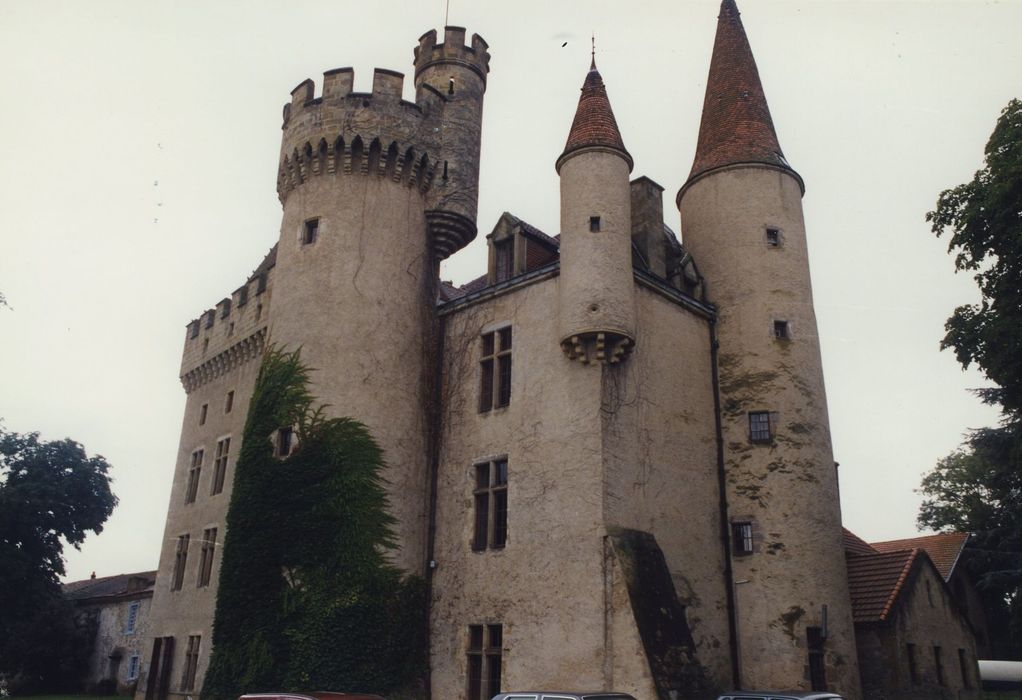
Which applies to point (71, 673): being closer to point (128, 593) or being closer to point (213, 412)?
point (128, 593)

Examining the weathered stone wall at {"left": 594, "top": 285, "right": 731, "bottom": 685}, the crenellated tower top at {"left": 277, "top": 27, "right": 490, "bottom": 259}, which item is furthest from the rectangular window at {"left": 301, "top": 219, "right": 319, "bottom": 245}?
the weathered stone wall at {"left": 594, "top": 285, "right": 731, "bottom": 685}

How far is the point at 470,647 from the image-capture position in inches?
854

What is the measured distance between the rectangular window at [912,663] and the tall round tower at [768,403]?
1.92 metres

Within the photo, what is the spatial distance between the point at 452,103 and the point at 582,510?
49.6 ft

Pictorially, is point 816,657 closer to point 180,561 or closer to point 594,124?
point 594,124

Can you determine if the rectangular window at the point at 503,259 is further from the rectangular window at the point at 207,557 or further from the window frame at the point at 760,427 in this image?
the rectangular window at the point at 207,557

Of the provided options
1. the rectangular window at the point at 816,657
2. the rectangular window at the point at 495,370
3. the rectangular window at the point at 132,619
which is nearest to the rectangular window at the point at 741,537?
the rectangular window at the point at 816,657

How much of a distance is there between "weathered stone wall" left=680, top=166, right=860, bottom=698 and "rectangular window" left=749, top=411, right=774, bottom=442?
118mm

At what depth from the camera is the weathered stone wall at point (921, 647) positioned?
2247 centimetres

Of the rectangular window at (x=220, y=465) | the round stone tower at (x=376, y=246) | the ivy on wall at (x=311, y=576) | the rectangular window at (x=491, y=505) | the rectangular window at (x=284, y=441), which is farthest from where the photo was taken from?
the rectangular window at (x=220, y=465)

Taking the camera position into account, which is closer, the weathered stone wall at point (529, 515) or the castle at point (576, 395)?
the weathered stone wall at point (529, 515)

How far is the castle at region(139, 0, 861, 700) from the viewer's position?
67.5ft

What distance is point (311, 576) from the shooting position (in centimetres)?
2194

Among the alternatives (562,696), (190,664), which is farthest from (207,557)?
(562,696)
